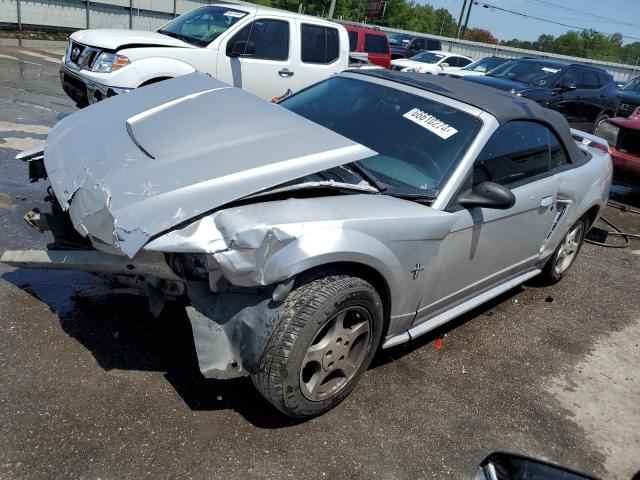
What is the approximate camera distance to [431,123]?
133 inches

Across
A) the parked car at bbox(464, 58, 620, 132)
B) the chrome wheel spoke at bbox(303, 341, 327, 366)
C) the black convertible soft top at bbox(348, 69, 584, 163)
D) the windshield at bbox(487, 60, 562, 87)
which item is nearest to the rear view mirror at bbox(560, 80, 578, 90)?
the parked car at bbox(464, 58, 620, 132)

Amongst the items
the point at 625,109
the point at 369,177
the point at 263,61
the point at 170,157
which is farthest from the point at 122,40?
the point at 625,109

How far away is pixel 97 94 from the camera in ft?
22.6

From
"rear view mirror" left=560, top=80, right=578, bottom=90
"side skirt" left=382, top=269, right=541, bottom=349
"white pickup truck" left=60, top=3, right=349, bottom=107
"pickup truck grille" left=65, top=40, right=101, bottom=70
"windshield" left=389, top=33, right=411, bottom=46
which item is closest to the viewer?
"side skirt" left=382, top=269, right=541, bottom=349

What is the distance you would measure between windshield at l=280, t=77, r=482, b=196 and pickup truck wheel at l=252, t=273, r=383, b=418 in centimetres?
74

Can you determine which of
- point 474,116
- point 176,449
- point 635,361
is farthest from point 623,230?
point 176,449

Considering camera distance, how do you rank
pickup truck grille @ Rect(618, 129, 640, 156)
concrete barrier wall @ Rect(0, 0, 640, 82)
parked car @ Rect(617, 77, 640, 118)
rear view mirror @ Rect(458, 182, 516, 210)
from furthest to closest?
concrete barrier wall @ Rect(0, 0, 640, 82) < parked car @ Rect(617, 77, 640, 118) < pickup truck grille @ Rect(618, 129, 640, 156) < rear view mirror @ Rect(458, 182, 516, 210)

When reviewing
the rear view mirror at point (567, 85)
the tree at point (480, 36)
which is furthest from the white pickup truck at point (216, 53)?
the tree at point (480, 36)

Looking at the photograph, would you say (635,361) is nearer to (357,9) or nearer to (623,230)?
(623,230)

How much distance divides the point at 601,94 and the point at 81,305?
38.5 ft

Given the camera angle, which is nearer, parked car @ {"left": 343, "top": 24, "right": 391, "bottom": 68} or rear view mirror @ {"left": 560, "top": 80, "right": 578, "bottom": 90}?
rear view mirror @ {"left": 560, "top": 80, "right": 578, "bottom": 90}

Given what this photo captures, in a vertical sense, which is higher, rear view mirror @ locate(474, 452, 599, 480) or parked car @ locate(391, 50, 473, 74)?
rear view mirror @ locate(474, 452, 599, 480)

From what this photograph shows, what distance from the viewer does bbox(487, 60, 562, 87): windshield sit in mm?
10508

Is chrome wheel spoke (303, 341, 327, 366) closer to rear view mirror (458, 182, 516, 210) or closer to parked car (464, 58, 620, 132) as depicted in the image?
rear view mirror (458, 182, 516, 210)
